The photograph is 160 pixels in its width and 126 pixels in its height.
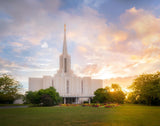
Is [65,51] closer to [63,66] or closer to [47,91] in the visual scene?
[63,66]

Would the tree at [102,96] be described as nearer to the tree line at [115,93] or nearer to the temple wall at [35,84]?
the tree line at [115,93]

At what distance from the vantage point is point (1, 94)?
37.6m

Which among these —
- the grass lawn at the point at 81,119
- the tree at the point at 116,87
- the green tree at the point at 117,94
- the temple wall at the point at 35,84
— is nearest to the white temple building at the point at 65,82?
the temple wall at the point at 35,84

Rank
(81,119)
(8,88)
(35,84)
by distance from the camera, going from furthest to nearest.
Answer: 1. (35,84)
2. (8,88)
3. (81,119)

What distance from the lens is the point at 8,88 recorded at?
1571 inches

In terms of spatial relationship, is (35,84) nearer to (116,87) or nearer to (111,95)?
(111,95)

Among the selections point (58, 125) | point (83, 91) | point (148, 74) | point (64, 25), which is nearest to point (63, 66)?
point (83, 91)

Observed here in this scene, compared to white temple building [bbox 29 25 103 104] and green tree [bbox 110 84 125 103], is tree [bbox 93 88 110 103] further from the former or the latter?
white temple building [bbox 29 25 103 104]

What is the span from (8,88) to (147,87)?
32659mm

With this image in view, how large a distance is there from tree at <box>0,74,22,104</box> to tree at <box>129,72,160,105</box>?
94.1 ft

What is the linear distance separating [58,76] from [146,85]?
4184 cm

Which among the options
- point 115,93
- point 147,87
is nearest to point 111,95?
point 115,93

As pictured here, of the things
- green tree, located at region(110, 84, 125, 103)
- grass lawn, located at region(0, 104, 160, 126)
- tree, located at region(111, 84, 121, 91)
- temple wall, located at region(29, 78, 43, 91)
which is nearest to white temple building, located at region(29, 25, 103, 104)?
temple wall, located at region(29, 78, 43, 91)

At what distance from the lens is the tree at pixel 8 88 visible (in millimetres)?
38531
